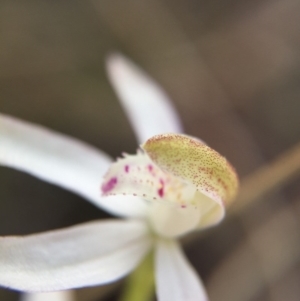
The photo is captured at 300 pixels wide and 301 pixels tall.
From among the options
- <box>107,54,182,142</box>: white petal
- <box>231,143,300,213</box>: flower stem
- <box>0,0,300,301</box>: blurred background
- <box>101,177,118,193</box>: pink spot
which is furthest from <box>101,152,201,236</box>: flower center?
<box>0,0,300,301</box>: blurred background

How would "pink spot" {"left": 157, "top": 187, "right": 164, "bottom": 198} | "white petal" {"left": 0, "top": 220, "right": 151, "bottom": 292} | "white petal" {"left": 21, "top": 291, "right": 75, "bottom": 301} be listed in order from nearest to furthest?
"white petal" {"left": 0, "top": 220, "right": 151, "bottom": 292}, "pink spot" {"left": 157, "top": 187, "right": 164, "bottom": 198}, "white petal" {"left": 21, "top": 291, "right": 75, "bottom": 301}

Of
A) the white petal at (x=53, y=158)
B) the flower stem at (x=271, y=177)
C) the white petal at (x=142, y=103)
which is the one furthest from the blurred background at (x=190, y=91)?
the white petal at (x=53, y=158)

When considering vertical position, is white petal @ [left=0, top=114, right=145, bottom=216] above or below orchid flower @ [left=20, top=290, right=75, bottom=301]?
above

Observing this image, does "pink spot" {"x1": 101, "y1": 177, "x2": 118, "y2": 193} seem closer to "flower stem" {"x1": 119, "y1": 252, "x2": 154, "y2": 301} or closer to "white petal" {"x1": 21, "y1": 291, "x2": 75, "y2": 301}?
"flower stem" {"x1": 119, "y1": 252, "x2": 154, "y2": 301}

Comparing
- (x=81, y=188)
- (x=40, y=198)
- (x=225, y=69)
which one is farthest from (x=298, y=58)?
(x=81, y=188)

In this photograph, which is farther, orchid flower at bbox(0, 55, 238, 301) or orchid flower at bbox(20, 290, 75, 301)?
orchid flower at bbox(20, 290, 75, 301)

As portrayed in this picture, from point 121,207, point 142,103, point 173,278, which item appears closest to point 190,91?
point 142,103

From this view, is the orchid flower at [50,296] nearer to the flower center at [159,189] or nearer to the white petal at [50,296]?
the white petal at [50,296]
